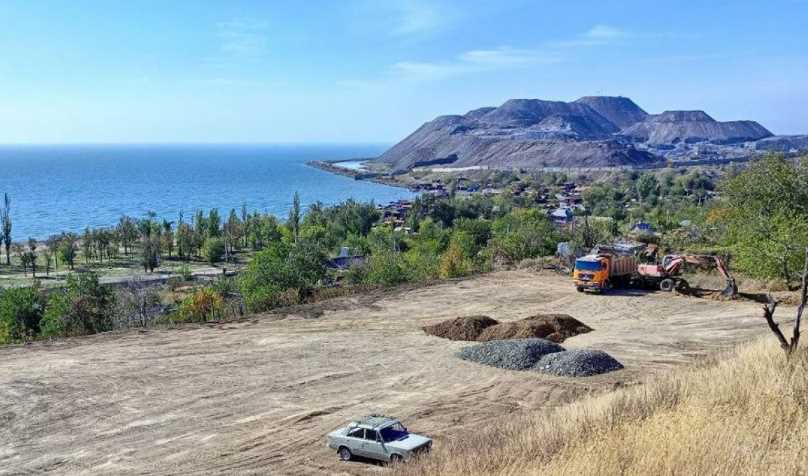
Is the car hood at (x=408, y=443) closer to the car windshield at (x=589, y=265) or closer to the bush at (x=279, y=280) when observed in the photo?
the bush at (x=279, y=280)

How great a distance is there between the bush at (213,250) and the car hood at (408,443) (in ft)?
204

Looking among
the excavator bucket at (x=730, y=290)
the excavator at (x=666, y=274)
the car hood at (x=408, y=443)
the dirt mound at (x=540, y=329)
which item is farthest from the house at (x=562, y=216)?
the car hood at (x=408, y=443)

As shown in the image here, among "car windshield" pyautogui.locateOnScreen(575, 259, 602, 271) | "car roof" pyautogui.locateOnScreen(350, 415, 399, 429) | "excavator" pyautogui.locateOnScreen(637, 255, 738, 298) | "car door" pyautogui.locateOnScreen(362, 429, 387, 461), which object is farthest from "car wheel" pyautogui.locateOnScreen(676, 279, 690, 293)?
"car door" pyautogui.locateOnScreen(362, 429, 387, 461)

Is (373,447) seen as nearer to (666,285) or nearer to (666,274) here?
(666,285)

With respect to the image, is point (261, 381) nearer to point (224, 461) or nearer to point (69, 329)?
point (224, 461)

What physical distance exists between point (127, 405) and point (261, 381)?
3.51 m

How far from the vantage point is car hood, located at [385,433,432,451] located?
12633mm

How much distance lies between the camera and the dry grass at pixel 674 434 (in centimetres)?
750

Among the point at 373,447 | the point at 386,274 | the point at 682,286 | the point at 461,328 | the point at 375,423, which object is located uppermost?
the point at 375,423

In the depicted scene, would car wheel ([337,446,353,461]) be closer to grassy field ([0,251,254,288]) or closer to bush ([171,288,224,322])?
bush ([171,288,224,322])

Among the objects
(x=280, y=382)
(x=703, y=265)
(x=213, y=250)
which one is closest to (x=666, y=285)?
(x=703, y=265)

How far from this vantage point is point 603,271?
96.8ft

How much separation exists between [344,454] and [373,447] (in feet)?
2.51

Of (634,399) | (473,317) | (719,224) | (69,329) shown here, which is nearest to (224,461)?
(634,399)
